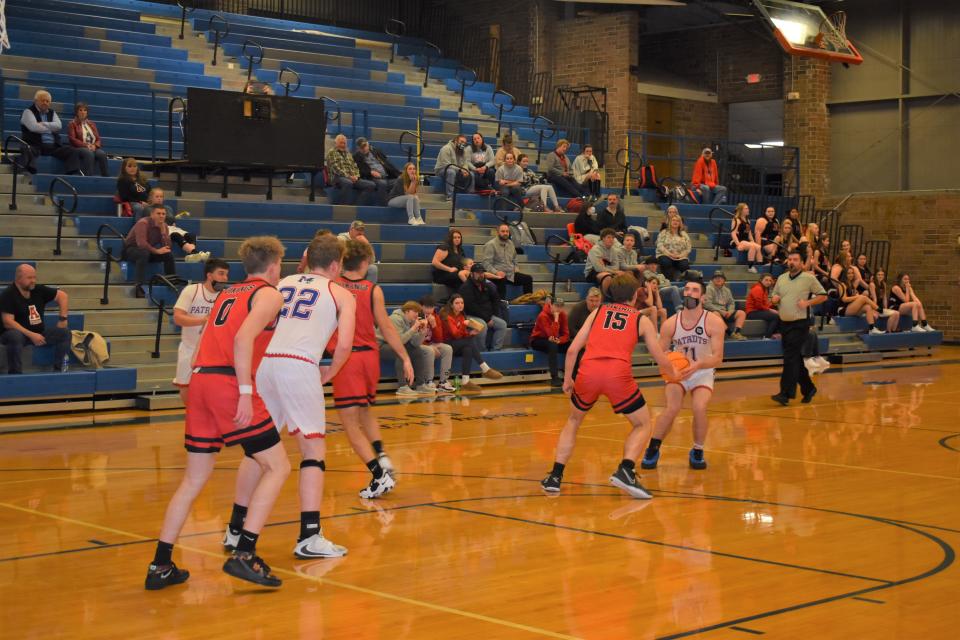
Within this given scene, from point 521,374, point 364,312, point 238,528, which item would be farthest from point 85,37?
point 238,528

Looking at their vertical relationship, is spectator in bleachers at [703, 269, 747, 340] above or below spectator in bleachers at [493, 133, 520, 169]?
below

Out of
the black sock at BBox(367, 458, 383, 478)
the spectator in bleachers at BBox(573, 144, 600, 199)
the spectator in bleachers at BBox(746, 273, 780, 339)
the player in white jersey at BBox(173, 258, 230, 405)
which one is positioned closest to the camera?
the black sock at BBox(367, 458, 383, 478)

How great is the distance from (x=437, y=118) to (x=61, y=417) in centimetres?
1272

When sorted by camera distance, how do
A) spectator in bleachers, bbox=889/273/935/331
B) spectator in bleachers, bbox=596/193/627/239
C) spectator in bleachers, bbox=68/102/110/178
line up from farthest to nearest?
spectator in bleachers, bbox=889/273/935/331 → spectator in bleachers, bbox=596/193/627/239 → spectator in bleachers, bbox=68/102/110/178

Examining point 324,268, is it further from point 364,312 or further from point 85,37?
point 85,37

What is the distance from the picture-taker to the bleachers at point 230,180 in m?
15.2

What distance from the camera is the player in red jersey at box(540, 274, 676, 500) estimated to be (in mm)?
8570

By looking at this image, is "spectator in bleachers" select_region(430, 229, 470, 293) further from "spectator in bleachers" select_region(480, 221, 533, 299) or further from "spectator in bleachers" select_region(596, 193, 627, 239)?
"spectator in bleachers" select_region(596, 193, 627, 239)

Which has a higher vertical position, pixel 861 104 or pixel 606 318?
pixel 861 104

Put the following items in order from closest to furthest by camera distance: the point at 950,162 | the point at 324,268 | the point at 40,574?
the point at 40,574 → the point at 324,268 → the point at 950,162

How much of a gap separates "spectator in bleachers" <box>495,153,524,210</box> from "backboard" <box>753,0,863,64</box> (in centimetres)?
602

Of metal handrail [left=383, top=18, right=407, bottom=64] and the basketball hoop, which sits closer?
the basketball hoop

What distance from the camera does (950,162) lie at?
83.9 ft

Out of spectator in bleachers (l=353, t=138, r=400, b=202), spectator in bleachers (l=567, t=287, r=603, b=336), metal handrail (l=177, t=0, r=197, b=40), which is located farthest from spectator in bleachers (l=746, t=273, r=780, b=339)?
metal handrail (l=177, t=0, r=197, b=40)
